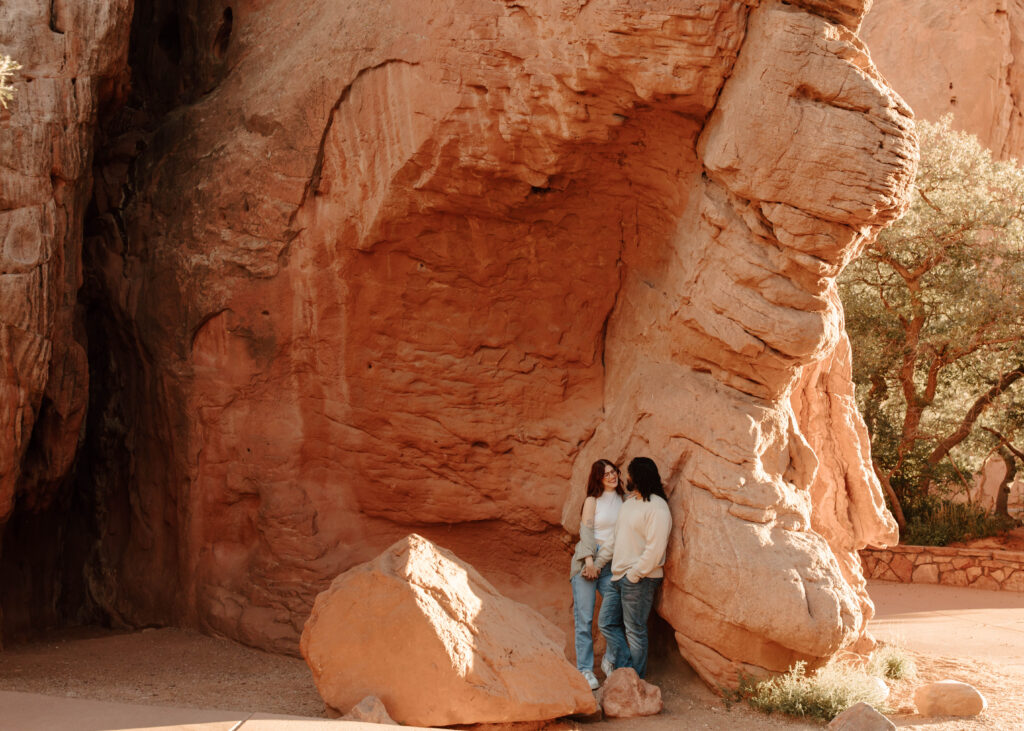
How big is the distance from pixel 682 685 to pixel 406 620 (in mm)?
2483

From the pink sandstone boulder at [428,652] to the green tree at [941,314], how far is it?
9947 mm

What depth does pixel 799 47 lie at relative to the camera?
6.83 metres

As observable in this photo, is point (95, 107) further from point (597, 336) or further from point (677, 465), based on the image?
point (677, 465)

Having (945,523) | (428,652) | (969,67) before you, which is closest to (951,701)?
(428,652)

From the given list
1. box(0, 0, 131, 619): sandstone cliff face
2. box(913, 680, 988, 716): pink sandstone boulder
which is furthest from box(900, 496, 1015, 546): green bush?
box(0, 0, 131, 619): sandstone cliff face

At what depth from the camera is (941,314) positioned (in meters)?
14.6

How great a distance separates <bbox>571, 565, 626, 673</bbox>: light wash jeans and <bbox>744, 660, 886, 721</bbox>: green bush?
3.64ft

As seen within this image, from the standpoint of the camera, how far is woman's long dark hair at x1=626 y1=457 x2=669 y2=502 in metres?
7.20

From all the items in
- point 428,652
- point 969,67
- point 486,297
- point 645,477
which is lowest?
point 428,652

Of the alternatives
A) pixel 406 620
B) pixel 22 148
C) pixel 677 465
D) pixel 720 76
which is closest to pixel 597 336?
pixel 677 465

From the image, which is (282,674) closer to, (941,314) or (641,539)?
(641,539)

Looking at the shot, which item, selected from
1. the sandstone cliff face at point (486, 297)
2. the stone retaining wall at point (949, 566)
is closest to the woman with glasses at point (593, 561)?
the sandstone cliff face at point (486, 297)

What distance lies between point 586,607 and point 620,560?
0.53 metres

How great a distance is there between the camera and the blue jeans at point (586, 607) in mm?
7410
